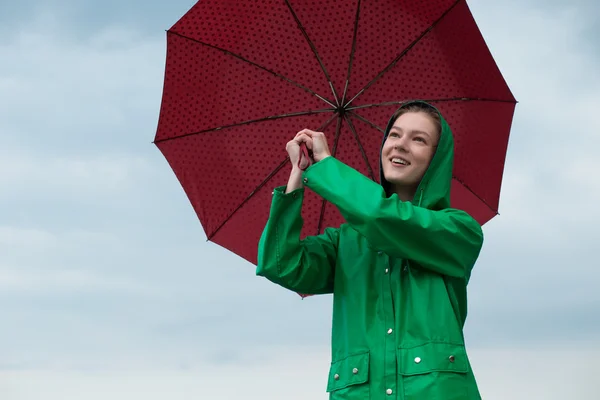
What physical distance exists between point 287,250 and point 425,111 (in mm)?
875

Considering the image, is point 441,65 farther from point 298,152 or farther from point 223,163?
point 298,152

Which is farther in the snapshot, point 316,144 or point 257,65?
point 257,65

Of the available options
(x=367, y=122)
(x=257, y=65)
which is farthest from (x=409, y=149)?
(x=257, y=65)

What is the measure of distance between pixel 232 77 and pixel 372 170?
0.91 m

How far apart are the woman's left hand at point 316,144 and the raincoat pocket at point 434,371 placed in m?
0.83

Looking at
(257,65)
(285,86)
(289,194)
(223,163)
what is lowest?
(289,194)

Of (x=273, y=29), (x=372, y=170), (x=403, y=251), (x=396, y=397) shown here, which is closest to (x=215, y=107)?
(x=273, y=29)

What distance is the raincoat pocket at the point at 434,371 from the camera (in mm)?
3164

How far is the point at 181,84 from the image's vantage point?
4.59 m

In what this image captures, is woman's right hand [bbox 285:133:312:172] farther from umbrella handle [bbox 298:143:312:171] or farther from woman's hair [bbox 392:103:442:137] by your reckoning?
woman's hair [bbox 392:103:442:137]

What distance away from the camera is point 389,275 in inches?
137

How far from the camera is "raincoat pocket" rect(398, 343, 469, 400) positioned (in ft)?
10.4

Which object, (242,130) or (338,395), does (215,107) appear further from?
(338,395)

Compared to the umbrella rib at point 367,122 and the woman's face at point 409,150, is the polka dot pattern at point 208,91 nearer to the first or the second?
the umbrella rib at point 367,122
